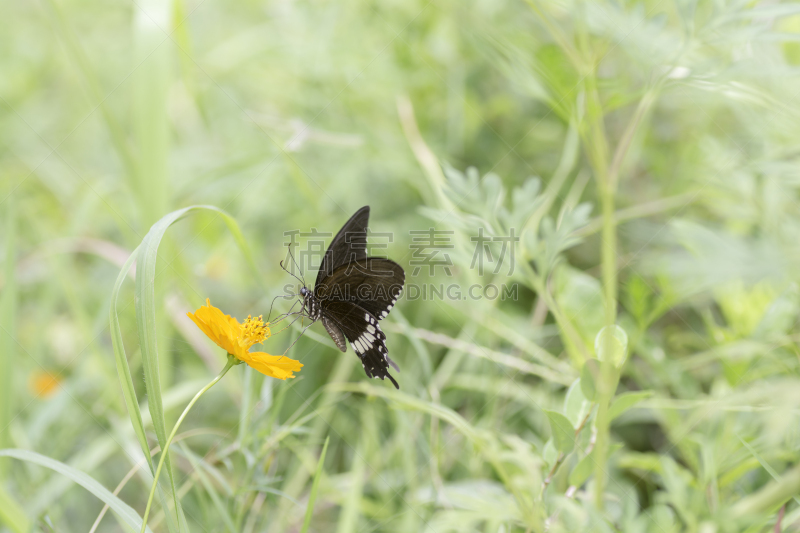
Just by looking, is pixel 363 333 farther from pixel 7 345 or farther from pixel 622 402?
pixel 7 345

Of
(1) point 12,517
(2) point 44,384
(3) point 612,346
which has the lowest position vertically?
(2) point 44,384

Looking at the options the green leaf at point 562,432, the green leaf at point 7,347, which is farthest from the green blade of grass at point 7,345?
the green leaf at point 562,432

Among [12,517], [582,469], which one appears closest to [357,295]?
[582,469]

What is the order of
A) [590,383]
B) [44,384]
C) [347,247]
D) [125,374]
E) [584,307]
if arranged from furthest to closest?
1. [44,384]
2. [584,307]
3. [347,247]
4. [590,383]
5. [125,374]

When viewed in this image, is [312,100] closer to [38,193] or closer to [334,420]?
[334,420]

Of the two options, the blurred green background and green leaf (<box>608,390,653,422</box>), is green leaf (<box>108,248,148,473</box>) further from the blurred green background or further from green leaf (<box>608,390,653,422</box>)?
green leaf (<box>608,390,653,422</box>)

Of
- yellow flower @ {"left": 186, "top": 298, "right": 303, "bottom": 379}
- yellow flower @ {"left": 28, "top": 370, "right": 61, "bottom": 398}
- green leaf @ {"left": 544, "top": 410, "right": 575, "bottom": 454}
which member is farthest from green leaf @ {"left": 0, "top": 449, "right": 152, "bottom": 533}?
yellow flower @ {"left": 28, "top": 370, "right": 61, "bottom": 398}

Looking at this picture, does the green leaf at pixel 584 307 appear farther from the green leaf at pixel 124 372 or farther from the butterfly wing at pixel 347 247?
the green leaf at pixel 124 372
